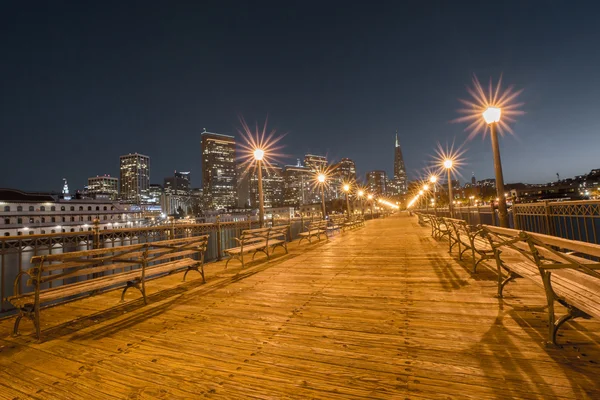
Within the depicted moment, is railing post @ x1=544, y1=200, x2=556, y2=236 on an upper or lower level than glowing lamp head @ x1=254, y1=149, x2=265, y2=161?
lower

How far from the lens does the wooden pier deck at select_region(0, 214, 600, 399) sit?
7.45 ft

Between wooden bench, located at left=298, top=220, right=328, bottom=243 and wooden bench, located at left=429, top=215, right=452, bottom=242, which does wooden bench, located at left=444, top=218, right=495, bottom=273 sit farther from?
wooden bench, located at left=298, top=220, right=328, bottom=243

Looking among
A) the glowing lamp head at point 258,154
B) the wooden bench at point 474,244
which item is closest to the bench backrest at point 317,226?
the glowing lamp head at point 258,154

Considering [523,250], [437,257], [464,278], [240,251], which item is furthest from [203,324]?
[437,257]

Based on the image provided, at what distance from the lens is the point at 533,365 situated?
2412mm

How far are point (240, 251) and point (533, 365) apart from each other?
6.26 meters

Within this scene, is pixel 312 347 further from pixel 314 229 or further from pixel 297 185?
pixel 297 185

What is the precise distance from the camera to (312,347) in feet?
9.70

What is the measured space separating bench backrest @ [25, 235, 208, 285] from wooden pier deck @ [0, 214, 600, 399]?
747 mm

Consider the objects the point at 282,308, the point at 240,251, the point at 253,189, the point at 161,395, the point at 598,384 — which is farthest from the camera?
the point at 253,189

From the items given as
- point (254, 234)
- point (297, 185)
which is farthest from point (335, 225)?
point (297, 185)

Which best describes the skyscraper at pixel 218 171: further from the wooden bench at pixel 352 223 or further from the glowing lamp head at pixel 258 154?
the glowing lamp head at pixel 258 154

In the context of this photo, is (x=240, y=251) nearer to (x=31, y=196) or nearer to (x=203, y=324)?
(x=203, y=324)

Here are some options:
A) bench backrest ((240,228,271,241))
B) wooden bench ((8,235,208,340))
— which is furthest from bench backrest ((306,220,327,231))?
wooden bench ((8,235,208,340))
